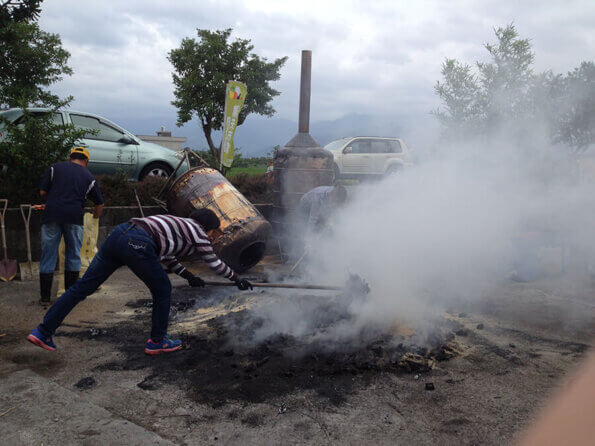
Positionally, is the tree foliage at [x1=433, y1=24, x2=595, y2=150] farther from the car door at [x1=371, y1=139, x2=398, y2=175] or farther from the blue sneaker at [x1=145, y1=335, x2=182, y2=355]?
the blue sneaker at [x1=145, y1=335, x2=182, y2=355]

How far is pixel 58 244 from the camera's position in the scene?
17.3 ft

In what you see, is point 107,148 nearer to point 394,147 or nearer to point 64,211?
point 64,211

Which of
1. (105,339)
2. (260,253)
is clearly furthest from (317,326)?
(260,253)

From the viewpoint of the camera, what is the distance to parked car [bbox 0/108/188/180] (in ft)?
28.1

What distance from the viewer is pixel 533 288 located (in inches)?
249

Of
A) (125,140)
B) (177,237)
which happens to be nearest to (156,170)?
(125,140)

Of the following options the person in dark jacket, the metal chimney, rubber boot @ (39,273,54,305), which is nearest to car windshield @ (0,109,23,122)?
the person in dark jacket

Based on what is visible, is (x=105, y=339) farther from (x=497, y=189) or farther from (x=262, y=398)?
(x=497, y=189)

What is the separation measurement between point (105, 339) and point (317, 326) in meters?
2.11

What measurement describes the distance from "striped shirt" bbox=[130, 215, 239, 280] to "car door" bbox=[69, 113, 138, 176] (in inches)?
217

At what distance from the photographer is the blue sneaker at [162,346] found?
13.0ft

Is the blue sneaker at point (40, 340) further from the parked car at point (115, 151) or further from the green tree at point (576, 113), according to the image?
the green tree at point (576, 113)

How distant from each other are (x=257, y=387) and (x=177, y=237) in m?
1.45

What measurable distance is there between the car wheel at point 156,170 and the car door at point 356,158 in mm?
6426
